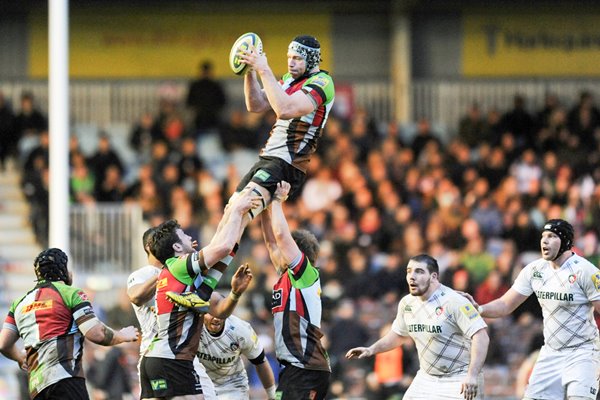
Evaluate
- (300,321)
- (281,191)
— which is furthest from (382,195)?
(300,321)

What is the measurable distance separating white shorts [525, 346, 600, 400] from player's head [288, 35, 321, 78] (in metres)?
3.36

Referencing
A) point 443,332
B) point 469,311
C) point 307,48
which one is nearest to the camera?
point 307,48

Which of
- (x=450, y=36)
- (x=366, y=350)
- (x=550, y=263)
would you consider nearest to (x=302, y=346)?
(x=366, y=350)

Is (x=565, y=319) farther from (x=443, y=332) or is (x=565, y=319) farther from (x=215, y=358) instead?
(x=215, y=358)

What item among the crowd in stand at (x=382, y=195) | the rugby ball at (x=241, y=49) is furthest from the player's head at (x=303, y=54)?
the crowd in stand at (x=382, y=195)

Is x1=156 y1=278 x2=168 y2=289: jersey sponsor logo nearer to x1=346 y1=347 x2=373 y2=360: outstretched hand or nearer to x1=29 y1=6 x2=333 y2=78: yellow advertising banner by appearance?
x1=346 y1=347 x2=373 y2=360: outstretched hand

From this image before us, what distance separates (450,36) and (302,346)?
52.8 ft

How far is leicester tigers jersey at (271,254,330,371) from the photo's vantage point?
11.4m

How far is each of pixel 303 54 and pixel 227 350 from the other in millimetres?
2851

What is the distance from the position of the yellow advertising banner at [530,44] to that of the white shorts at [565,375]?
1486 cm

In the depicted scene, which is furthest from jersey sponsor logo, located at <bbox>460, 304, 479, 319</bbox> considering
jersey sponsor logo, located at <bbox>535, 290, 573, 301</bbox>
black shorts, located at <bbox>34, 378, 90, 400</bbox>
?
black shorts, located at <bbox>34, 378, 90, 400</bbox>

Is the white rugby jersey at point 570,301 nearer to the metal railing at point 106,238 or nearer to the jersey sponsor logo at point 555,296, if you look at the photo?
the jersey sponsor logo at point 555,296

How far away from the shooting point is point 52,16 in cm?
1712

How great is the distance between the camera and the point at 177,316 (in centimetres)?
1096
